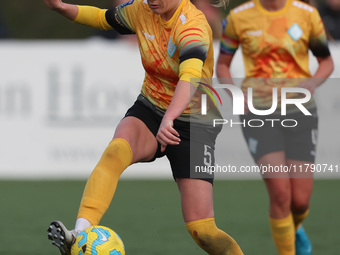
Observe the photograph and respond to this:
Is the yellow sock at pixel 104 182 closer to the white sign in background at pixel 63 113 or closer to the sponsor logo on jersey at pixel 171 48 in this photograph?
the sponsor logo on jersey at pixel 171 48

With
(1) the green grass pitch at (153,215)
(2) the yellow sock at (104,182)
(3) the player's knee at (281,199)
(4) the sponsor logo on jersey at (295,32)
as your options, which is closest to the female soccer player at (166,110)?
(2) the yellow sock at (104,182)

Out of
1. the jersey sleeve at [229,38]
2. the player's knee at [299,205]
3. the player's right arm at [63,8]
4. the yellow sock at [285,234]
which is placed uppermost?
the player's right arm at [63,8]

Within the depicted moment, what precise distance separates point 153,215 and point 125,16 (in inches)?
154

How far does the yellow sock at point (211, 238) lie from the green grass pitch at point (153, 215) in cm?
136

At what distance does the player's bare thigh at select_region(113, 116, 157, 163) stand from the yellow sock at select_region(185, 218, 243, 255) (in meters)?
0.50

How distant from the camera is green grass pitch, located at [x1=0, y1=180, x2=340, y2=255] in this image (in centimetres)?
724

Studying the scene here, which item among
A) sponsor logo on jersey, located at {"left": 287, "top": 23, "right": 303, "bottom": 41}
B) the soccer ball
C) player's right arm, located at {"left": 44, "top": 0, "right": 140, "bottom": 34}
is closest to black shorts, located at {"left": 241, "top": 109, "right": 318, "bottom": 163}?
sponsor logo on jersey, located at {"left": 287, "top": 23, "right": 303, "bottom": 41}

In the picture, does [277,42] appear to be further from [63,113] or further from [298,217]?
[63,113]

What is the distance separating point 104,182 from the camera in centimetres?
507

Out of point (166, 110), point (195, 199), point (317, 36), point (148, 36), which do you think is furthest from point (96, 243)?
point (317, 36)

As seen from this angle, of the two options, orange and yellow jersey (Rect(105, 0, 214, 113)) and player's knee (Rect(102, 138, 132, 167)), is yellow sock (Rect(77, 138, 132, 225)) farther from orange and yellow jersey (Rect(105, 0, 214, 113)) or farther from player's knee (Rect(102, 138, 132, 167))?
orange and yellow jersey (Rect(105, 0, 214, 113))

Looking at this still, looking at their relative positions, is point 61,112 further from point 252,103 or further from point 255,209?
point 252,103

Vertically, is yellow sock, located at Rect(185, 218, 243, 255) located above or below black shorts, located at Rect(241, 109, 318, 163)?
below

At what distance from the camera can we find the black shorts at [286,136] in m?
6.51
